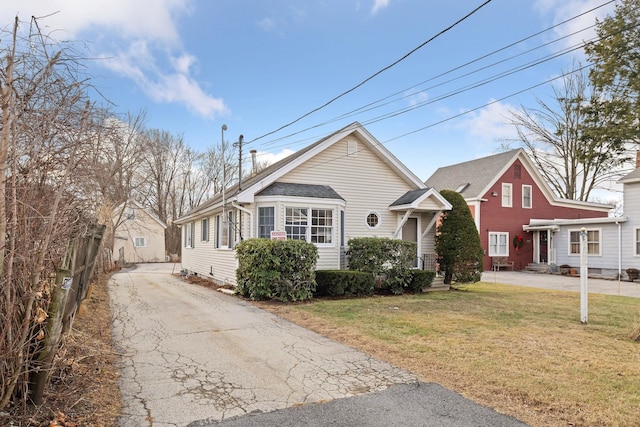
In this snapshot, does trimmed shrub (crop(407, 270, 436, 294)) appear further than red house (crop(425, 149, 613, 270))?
No

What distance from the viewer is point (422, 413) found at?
3945 mm

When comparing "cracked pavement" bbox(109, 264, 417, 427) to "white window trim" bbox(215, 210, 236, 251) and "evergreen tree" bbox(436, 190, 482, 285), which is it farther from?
"evergreen tree" bbox(436, 190, 482, 285)

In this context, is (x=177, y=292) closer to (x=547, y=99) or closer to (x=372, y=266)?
(x=372, y=266)

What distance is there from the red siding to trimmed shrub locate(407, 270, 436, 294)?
495 inches

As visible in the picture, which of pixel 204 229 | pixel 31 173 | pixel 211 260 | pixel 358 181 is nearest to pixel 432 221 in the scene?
pixel 358 181

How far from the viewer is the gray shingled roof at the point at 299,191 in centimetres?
1300

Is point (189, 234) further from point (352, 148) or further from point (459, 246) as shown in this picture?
point (459, 246)

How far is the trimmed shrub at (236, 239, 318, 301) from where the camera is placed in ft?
36.1

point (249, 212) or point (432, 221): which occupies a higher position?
point (249, 212)

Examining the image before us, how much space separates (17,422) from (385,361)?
4.15 meters

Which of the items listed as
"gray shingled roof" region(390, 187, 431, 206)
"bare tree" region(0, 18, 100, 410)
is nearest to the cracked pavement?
"bare tree" region(0, 18, 100, 410)

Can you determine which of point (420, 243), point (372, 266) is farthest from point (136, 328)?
point (420, 243)

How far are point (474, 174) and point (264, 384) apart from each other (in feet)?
83.3

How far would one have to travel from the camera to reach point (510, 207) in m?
26.0
